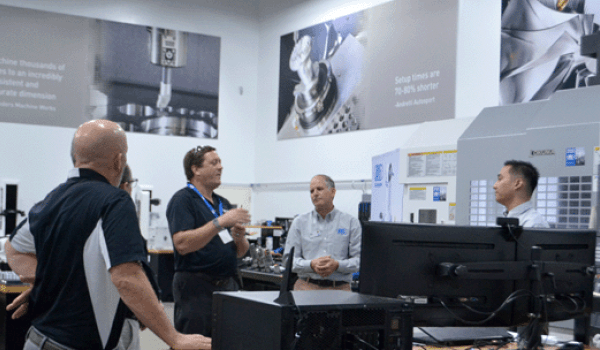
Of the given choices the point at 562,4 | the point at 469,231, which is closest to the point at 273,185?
the point at 562,4

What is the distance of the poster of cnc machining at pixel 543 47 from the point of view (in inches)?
236

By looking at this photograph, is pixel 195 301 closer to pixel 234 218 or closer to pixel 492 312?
pixel 234 218

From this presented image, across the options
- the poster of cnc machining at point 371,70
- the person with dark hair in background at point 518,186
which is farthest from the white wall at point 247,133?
the person with dark hair in background at point 518,186

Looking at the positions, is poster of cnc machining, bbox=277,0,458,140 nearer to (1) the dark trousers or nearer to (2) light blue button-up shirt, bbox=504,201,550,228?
(2) light blue button-up shirt, bbox=504,201,550,228

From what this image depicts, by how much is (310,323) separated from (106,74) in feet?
28.3

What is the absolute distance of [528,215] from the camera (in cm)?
319

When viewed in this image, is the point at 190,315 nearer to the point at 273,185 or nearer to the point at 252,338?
the point at 252,338

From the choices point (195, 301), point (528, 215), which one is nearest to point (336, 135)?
point (195, 301)

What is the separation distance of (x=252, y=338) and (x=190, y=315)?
70.1 inches

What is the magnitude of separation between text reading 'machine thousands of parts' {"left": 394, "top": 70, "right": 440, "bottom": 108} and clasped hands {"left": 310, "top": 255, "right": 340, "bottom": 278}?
Answer: 4.09 m

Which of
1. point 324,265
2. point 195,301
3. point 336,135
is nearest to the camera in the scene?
point 195,301

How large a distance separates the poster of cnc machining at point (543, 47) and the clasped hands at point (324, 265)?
327 centimetres

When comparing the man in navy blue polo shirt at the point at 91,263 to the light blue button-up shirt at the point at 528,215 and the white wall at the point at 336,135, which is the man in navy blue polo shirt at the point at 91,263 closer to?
the light blue button-up shirt at the point at 528,215

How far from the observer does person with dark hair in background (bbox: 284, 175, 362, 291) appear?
4176 millimetres
